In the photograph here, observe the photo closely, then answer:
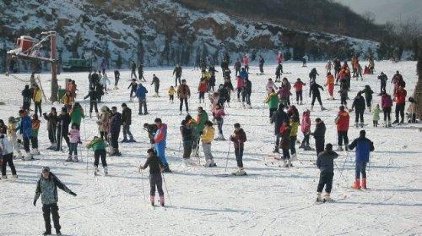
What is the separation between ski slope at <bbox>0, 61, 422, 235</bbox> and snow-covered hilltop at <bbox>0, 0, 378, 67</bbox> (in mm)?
41874

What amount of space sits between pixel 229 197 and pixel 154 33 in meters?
56.1

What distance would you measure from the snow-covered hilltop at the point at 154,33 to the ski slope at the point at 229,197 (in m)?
41.9

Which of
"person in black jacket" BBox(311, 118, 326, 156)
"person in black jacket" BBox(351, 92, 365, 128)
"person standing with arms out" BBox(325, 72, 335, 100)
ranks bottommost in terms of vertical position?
"person in black jacket" BBox(311, 118, 326, 156)

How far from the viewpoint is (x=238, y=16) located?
76.6 meters

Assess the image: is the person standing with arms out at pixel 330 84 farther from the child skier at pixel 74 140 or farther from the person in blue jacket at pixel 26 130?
the person in blue jacket at pixel 26 130

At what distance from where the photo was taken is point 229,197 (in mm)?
14828

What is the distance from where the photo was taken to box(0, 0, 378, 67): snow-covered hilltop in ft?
206

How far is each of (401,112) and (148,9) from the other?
51.6 metres

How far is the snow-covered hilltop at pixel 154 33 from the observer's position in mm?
62781

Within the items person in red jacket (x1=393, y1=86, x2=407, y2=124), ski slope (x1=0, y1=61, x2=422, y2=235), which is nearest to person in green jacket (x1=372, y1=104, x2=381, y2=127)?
person in red jacket (x1=393, y1=86, x2=407, y2=124)

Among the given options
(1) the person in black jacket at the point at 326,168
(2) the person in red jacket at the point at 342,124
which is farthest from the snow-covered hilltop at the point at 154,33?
(1) the person in black jacket at the point at 326,168

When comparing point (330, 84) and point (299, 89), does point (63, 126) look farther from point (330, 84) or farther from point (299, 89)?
point (330, 84)

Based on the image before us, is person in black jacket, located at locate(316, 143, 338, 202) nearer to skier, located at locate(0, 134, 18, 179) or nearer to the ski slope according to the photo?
the ski slope

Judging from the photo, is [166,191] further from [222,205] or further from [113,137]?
[113,137]
